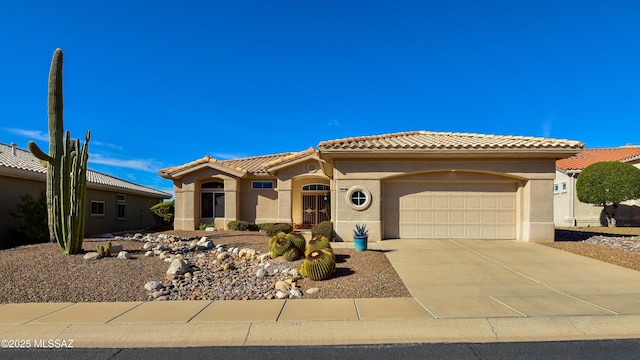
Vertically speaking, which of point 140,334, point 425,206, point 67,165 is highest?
point 67,165

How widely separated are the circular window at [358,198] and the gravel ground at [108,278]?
2.60m

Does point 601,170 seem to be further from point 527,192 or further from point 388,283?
point 388,283

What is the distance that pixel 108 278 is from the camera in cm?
754

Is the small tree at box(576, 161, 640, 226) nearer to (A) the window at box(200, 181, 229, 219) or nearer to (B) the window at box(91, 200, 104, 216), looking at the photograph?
(A) the window at box(200, 181, 229, 219)

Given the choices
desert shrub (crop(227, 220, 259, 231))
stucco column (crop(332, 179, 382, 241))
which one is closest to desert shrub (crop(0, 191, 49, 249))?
desert shrub (crop(227, 220, 259, 231))

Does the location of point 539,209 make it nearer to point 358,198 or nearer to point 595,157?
point 358,198

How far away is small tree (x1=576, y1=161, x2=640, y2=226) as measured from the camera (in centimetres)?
1956

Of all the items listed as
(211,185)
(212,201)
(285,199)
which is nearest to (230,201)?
(212,201)

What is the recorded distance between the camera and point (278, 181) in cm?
1925

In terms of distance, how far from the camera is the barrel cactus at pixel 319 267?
7387 millimetres

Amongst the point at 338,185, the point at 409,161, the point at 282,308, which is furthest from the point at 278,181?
the point at 282,308

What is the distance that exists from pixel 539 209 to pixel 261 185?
45.5ft

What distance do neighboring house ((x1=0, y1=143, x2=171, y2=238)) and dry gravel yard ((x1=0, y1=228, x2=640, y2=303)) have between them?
5.36m

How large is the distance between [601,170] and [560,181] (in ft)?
16.2
